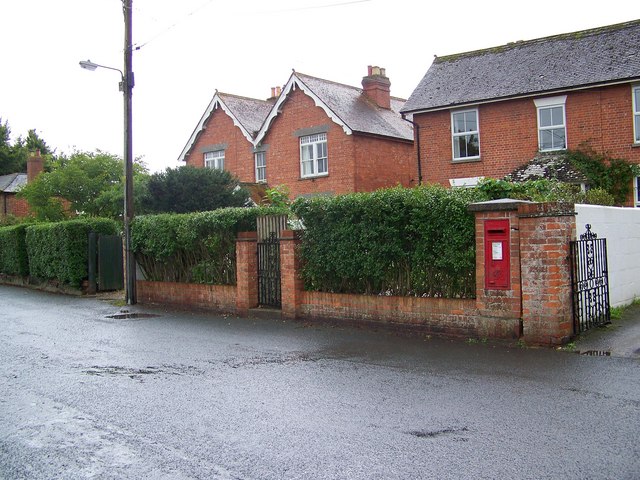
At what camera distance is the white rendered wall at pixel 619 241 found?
1107cm

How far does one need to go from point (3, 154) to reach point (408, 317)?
62791mm

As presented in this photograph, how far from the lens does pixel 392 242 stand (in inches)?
442

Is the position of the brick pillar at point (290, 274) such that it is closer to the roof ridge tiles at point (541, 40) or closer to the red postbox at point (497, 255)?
the red postbox at point (497, 255)

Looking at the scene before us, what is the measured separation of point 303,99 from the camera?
94.2 feet

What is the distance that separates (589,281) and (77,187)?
29.5 m

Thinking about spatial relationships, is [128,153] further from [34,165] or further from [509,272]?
[34,165]

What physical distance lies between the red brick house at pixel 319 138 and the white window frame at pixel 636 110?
8.24m

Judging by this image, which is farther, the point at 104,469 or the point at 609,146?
the point at 609,146

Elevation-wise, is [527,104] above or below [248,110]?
below

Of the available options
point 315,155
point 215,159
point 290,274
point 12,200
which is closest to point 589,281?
point 290,274

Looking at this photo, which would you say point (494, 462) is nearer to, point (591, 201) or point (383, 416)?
point (383, 416)

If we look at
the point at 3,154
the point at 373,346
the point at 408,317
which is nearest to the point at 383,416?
the point at 373,346

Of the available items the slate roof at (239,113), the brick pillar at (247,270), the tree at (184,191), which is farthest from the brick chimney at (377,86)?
the brick pillar at (247,270)

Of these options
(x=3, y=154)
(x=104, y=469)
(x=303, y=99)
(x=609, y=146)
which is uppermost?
(x=3, y=154)
